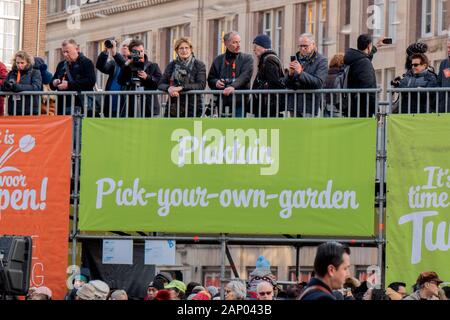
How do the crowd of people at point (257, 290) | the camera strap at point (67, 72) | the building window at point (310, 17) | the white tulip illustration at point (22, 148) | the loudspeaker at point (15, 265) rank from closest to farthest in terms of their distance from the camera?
the loudspeaker at point (15, 265)
the crowd of people at point (257, 290)
the white tulip illustration at point (22, 148)
the camera strap at point (67, 72)
the building window at point (310, 17)

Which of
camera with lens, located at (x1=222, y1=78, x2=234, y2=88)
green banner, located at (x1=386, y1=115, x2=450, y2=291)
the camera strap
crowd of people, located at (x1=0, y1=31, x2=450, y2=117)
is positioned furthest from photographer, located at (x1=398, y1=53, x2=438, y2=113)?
the camera strap

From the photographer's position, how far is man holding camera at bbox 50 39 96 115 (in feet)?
78.5

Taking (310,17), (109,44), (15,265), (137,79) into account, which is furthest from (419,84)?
(310,17)

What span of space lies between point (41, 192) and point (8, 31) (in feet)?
86.3

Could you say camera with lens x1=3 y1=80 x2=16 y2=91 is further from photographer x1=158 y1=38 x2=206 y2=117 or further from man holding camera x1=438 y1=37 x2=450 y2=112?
man holding camera x1=438 y1=37 x2=450 y2=112

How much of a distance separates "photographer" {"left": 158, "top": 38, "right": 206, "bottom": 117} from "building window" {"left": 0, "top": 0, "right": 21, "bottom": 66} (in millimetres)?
25881

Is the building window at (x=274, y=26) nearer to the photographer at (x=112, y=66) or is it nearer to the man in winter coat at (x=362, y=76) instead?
the photographer at (x=112, y=66)

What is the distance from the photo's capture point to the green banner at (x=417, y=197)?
2183 centimetres

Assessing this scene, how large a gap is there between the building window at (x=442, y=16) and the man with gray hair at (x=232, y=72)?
2961 cm

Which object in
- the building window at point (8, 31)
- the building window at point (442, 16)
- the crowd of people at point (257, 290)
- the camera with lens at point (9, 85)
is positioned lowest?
the crowd of people at point (257, 290)

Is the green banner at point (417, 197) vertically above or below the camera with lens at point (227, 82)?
below

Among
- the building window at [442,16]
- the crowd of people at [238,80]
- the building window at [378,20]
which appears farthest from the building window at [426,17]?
the crowd of people at [238,80]

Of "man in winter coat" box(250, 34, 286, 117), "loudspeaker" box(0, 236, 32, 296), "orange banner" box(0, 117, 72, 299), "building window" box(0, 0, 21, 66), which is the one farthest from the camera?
"building window" box(0, 0, 21, 66)
